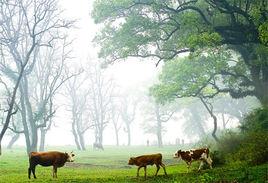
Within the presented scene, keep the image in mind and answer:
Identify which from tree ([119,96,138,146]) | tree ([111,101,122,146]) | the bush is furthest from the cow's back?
tree ([119,96,138,146])

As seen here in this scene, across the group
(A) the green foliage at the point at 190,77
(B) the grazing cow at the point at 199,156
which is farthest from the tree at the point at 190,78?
(B) the grazing cow at the point at 199,156

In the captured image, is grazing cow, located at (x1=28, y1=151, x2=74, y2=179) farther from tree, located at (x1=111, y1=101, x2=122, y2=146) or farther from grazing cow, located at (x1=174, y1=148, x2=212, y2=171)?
tree, located at (x1=111, y1=101, x2=122, y2=146)

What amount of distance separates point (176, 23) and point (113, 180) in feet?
64.5

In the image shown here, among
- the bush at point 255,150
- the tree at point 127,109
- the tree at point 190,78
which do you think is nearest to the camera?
the bush at point 255,150

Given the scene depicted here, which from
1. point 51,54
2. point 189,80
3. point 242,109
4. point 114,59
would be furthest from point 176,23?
point 242,109

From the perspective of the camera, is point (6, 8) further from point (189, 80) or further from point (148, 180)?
point (148, 180)

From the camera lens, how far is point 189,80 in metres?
49.2

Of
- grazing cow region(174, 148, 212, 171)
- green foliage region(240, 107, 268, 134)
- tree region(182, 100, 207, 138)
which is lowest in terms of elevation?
grazing cow region(174, 148, 212, 171)

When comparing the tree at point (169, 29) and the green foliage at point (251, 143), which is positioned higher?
the tree at point (169, 29)

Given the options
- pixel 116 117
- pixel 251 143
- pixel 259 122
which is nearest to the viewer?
pixel 251 143

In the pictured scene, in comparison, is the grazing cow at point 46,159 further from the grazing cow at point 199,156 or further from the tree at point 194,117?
the tree at point 194,117

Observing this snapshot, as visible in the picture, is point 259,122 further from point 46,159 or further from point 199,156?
point 46,159

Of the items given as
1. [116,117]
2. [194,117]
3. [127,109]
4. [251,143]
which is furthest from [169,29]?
[116,117]

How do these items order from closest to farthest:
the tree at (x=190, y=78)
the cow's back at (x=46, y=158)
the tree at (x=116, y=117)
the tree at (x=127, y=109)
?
the cow's back at (x=46, y=158) → the tree at (x=190, y=78) → the tree at (x=116, y=117) → the tree at (x=127, y=109)
